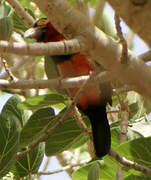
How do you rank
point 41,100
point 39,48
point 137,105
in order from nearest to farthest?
point 39,48 → point 41,100 → point 137,105

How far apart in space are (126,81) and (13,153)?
946 mm

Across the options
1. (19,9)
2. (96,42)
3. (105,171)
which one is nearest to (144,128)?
(105,171)

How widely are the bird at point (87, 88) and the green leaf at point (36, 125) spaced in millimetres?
239

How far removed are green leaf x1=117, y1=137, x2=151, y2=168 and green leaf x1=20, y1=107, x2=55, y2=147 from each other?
539 millimetres

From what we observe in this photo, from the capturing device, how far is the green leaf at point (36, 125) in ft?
6.93

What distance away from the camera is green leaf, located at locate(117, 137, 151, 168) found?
175 centimetres

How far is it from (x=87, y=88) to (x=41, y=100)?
674 millimetres

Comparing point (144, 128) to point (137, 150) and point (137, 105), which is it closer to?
point (137, 105)

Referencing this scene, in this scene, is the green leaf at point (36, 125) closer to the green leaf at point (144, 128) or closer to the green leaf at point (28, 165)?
the green leaf at point (28, 165)

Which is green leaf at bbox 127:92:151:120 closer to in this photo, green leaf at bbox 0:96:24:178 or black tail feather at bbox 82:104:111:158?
black tail feather at bbox 82:104:111:158

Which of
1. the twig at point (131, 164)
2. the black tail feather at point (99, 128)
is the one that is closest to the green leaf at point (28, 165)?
the black tail feather at point (99, 128)

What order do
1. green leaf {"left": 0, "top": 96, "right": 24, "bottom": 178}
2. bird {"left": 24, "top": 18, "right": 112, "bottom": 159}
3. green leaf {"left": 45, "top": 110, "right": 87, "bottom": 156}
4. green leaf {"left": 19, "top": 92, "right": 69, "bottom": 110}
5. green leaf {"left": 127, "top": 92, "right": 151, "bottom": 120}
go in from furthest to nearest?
bird {"left": 24, "top": 18, "right": 112, "bottom": 159}
green leaf {"left": 127, "top": 92, "right": 151, "bottom": 120}
green leaf {"left": 45, "top": 110, "right": 87, "bottom": 156}
green leaf {"left": 19, "top": 92, "right": 69, "bottom": 110}
green leaf {"left": 0, "top": 96, "right": 24, "bottom": 178}

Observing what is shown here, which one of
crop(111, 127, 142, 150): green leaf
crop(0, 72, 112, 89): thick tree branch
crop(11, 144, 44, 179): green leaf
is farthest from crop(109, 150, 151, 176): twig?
crop(0, 72, 112, 89): thick tree branch

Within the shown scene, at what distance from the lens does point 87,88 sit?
8.90 ft
